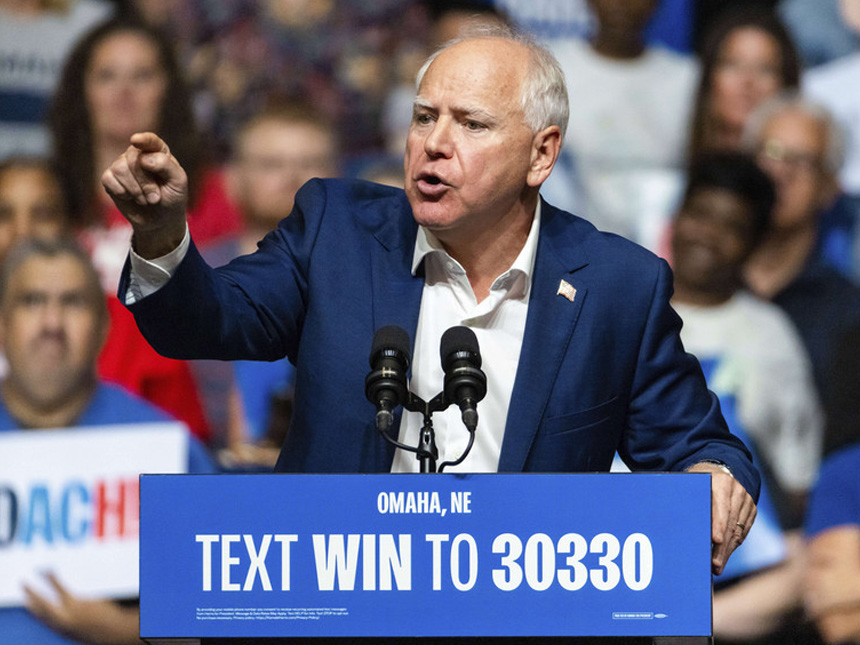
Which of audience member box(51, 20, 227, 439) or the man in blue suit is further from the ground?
audience member box(51, 20, 227, 439)

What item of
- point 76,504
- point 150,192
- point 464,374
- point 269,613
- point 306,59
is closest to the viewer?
point 269,613

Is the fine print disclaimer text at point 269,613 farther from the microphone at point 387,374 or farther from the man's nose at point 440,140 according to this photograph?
the man's nose at point 440,140

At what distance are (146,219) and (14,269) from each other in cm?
333

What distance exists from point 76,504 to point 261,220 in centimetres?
143

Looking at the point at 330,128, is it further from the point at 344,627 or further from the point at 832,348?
the point at 344,627

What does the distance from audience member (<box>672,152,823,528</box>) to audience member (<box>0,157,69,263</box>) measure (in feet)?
8.91

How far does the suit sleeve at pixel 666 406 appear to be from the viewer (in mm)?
2293

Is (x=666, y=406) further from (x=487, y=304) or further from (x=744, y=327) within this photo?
(x=744, y=327)

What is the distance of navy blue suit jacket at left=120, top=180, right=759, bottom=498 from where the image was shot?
2201 mm

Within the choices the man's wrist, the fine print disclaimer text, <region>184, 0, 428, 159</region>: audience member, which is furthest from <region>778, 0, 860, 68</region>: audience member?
the fine print disclaimer text

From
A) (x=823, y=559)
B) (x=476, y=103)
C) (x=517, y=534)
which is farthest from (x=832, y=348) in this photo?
(x=517, y=534)

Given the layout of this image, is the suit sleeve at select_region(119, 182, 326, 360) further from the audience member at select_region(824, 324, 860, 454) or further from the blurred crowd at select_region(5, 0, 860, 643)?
the audience member at select_region(824, 324, 860, 454)

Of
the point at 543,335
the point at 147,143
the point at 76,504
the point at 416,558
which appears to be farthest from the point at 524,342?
the point at 76,504

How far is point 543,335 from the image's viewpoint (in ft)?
7.48
